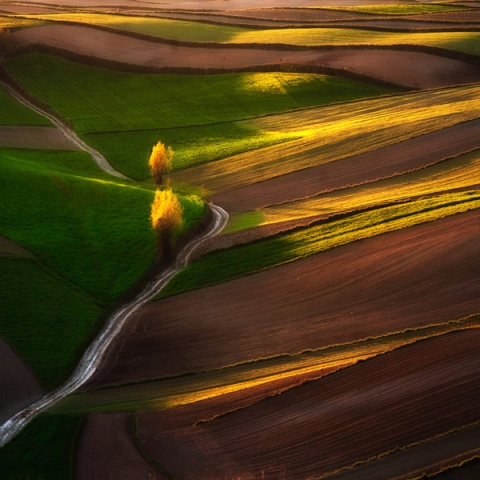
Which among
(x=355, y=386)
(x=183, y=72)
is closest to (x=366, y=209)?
(x=355, y=386)

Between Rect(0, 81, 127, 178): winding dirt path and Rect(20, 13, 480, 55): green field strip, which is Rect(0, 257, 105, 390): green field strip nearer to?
Rect(0, 81, 127, 178): winding dirt path

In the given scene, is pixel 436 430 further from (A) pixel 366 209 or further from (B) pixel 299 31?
(B) pixel 299 31

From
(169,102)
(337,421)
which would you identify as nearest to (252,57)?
(169,102)

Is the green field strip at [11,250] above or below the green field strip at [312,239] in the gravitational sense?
above

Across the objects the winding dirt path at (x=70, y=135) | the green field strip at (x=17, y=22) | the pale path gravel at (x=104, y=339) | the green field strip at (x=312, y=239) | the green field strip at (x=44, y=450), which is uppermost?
the green field strip at (x=17, y=22)

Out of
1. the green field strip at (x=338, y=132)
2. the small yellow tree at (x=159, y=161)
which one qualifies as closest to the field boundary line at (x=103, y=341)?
the small yellow tree at (x=159, y=161)

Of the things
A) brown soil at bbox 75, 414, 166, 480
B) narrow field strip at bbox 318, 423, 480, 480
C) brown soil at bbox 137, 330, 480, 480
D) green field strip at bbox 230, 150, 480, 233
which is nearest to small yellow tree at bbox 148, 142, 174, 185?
green field strip at bbox 230, 150, 480, 233

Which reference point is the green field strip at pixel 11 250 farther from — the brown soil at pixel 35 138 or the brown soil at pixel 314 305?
the brown soil at pixel 35 138
